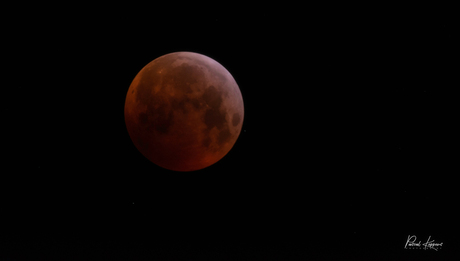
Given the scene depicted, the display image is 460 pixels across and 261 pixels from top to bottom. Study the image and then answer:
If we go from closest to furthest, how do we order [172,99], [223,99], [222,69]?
[172,99]
[223,99]
[222,69]

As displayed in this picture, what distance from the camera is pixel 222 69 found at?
473 cm

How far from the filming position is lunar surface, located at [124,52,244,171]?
413cm

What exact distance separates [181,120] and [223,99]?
713 millimetres

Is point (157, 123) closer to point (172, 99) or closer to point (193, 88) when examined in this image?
point (172, 99)

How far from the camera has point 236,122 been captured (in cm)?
465

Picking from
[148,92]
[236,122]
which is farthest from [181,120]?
[236,122]

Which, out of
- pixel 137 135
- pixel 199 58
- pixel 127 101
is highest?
pixel 199 58

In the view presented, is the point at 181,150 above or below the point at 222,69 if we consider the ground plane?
below

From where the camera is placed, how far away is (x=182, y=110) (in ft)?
13.5

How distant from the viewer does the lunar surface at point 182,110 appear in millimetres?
4133

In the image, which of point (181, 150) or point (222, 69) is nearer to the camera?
point (181, 150)

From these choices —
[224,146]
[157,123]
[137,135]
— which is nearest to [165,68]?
[157,123]

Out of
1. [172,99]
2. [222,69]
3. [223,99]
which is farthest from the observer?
[222,69]

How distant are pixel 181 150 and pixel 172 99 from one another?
2.46 feet
